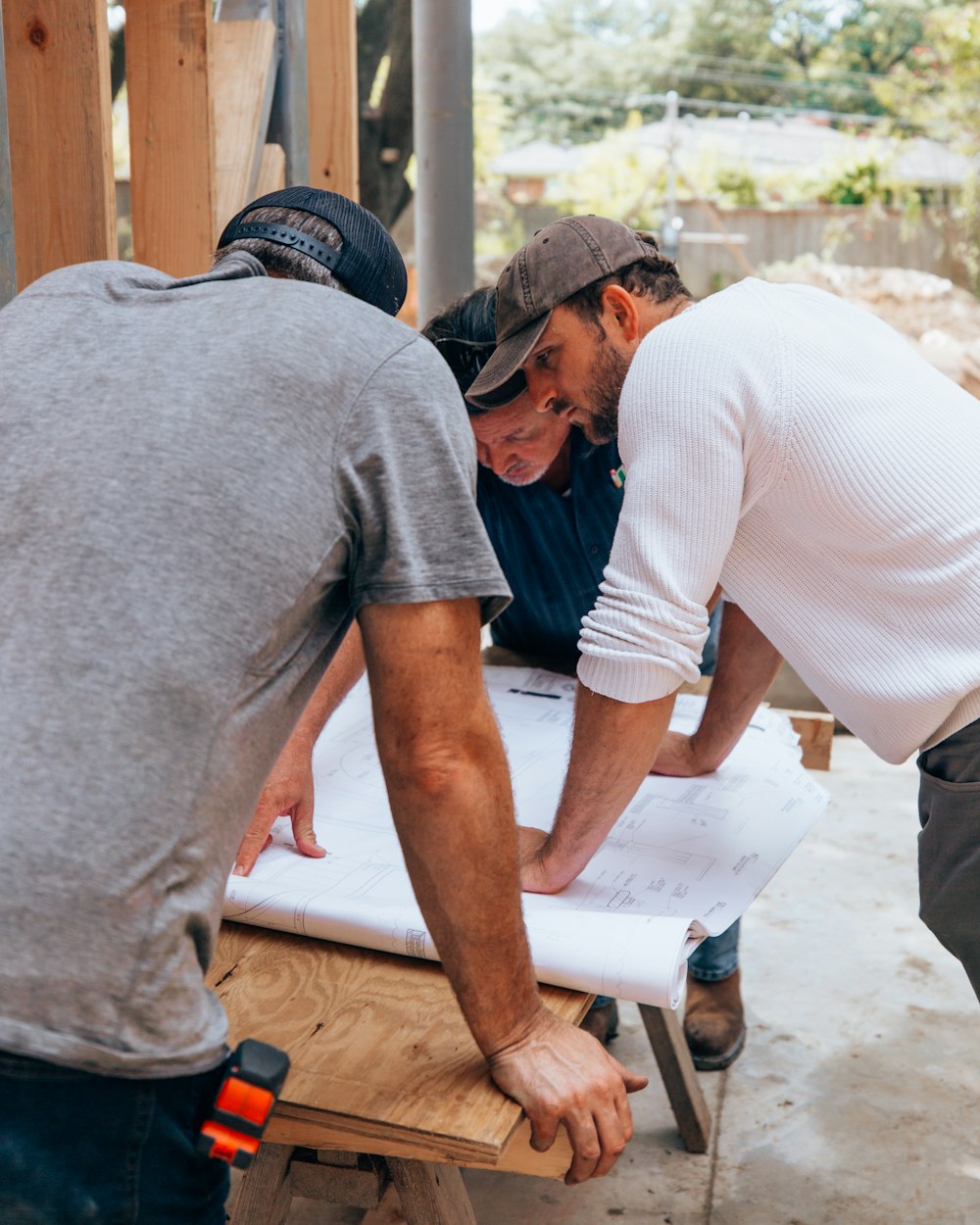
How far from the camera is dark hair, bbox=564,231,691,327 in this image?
2.19m

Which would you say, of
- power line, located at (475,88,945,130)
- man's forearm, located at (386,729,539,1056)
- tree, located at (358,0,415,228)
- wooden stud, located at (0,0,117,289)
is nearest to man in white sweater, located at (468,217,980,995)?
man's forearm, located at (386,729,539,1056)

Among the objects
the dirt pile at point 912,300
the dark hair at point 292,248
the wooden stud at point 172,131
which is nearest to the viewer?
the dark hair at point 292,248

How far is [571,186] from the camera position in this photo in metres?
26.0

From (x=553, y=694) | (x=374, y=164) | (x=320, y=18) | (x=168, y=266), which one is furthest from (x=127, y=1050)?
(x=374, y=164)

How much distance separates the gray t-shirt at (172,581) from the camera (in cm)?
107

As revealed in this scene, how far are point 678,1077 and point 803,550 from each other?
133 cm

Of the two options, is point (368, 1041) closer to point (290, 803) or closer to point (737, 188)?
point (290, 803)

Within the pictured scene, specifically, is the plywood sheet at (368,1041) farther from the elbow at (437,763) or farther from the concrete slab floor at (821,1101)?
the concrete slab floor at (821,1101)

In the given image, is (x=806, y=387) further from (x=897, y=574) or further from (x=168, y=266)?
(x=168, y=266)

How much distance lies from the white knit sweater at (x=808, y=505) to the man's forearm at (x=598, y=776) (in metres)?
0.04

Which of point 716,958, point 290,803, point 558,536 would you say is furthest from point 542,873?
point 716,958

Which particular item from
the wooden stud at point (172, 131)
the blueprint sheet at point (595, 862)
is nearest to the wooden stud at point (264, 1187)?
the blueprint sheet at point (595, 862)

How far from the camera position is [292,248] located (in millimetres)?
1555

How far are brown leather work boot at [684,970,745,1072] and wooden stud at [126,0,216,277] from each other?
6.70ft
